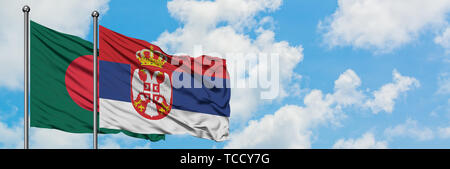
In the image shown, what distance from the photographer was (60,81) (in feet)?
61.9

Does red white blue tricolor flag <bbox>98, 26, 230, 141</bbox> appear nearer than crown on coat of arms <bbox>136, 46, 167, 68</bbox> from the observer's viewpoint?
Yes

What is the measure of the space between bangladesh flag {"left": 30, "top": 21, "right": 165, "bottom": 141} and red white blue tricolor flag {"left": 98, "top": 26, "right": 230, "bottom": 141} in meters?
0.69

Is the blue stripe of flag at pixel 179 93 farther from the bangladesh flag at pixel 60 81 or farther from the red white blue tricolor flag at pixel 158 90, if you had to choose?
the bangladesh flag at pixel 60 81

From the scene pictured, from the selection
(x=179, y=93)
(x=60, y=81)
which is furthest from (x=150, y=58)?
(x=60, y=81)

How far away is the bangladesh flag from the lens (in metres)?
18.3

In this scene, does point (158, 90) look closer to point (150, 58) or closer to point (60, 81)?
point (150, 58)

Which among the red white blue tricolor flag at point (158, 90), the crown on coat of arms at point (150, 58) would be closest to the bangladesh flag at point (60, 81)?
the red white blue tricolor flag at point (158, 90)

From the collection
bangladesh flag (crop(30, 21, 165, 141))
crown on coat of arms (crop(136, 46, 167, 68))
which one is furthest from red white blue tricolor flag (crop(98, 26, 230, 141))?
bangladesh flag (crop(30, 21, 165, 141))

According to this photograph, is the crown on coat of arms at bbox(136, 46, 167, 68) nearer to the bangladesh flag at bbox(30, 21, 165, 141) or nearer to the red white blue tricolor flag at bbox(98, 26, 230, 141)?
the red white blue tricolor flag at bbox(98, 26, 230, 141)

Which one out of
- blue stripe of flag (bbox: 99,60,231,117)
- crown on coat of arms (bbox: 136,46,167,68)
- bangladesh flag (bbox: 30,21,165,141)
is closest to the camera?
bangladesh flag (bbox: 30,21,165,141)
